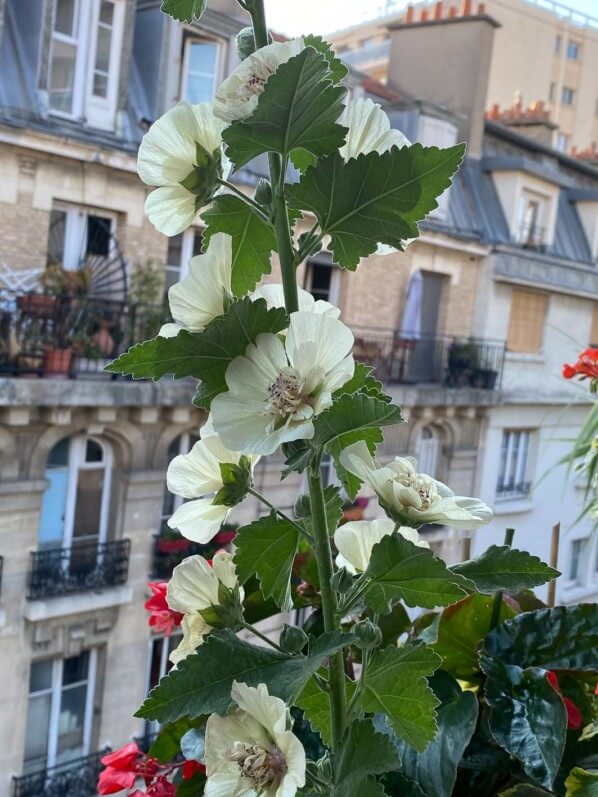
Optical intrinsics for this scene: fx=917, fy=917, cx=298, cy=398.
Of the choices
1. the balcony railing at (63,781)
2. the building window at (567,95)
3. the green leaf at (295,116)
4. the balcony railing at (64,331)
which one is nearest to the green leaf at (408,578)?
the green leaf at (295,116)

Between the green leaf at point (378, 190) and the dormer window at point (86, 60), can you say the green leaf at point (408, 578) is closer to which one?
the green leaf at point (378, 190)

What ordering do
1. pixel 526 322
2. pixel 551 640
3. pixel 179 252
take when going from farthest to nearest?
pixel 526 322 < pixel 179 252 < pixel 551 640

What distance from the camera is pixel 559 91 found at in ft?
65.8

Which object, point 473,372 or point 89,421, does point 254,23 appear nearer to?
point 89,421

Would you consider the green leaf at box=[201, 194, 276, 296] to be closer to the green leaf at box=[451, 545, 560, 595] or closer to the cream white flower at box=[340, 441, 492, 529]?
the cream white flower at box=[340, 441, 492, 529]

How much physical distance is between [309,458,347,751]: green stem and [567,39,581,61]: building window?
22.3 meters

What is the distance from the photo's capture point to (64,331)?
5215mm

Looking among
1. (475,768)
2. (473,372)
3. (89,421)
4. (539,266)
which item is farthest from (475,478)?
(475,768)

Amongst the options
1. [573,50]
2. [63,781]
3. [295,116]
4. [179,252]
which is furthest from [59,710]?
[573,50]

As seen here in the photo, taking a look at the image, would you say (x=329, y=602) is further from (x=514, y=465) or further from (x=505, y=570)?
(x=514, y=465)

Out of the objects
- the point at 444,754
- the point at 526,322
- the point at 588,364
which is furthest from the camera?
the point at 526,322

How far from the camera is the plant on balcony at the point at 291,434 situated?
0.53 metres

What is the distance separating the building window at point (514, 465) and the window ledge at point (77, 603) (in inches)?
171

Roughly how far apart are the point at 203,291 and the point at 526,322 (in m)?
8.81
